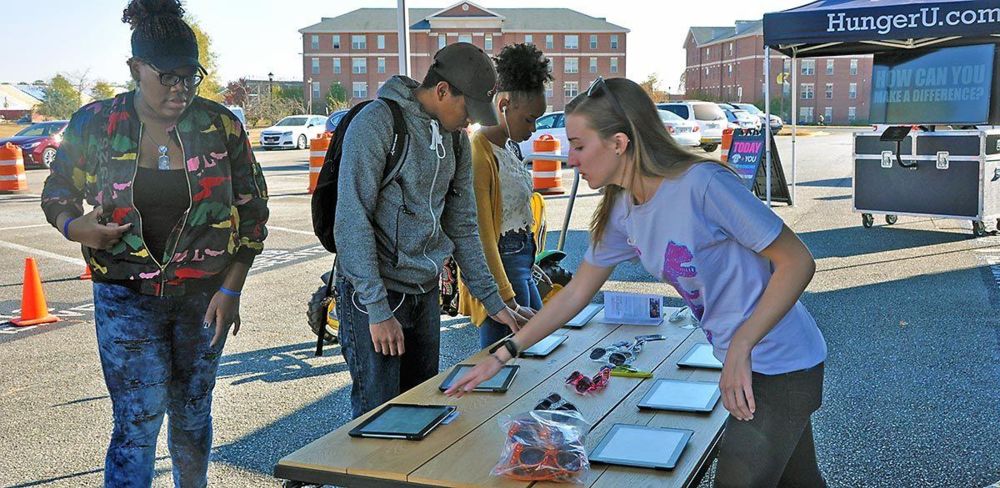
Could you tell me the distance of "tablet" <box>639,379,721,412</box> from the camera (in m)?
2.81

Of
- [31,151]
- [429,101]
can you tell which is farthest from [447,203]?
[31,151]

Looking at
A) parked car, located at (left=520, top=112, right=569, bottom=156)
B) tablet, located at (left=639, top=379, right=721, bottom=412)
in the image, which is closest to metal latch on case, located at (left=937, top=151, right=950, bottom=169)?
tablet, located at (left=639, top=379, right=721, bottom=412)

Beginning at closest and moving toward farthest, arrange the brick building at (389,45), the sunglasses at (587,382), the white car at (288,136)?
1. the sunglasses at (587,382)
2. the white car at (288,136)
3. the brick building at (389,45)

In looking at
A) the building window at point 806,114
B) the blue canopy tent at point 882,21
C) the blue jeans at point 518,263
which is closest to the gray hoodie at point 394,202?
the blue jeans at point 518,263

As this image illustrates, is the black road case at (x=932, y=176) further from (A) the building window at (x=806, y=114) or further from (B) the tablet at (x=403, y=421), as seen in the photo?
(A) the building window at (x=806, y=114)

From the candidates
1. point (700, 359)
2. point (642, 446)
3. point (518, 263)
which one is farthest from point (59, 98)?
point (642, 446)

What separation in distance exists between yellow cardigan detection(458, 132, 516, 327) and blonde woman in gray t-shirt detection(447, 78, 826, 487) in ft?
4.21

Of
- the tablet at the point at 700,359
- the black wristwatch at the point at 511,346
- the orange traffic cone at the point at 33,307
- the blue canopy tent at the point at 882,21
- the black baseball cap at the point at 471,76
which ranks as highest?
the blue canopy tent at the point at 882,21

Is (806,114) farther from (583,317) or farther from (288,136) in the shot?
(583,317)

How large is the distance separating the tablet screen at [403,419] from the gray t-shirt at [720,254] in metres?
0.81

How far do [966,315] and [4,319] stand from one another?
782cm

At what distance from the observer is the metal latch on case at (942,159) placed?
36.1 feet

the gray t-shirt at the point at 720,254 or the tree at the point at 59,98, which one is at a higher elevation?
the tree at the point at 59,98

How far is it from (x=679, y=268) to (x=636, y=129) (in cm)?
40
